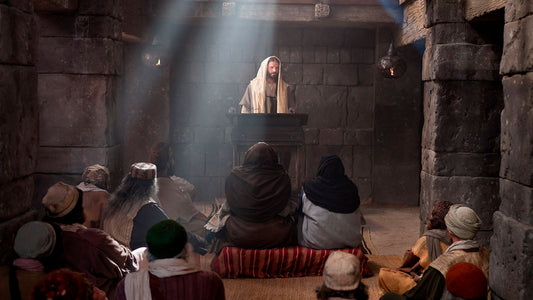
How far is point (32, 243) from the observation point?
2799 mm

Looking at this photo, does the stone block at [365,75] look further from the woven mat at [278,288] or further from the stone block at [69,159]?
the stone block at [69,159]

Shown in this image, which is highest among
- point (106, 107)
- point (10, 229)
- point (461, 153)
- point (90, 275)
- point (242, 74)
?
point (242, 74)

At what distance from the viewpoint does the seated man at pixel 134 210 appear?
13.6 ft

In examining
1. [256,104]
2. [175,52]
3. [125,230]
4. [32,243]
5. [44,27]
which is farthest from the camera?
[175,52]

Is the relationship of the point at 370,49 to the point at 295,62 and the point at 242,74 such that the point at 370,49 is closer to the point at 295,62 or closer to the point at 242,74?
the point at 295,62

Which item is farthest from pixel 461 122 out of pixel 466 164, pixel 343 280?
pixel 343 280

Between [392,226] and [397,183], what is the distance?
1619 millimetres

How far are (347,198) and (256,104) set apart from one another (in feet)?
9.46

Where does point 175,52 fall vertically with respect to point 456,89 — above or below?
above

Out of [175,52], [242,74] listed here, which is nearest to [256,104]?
[242,74]

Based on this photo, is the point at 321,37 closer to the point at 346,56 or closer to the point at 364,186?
the point at 346,56

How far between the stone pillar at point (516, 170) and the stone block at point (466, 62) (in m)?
1.74

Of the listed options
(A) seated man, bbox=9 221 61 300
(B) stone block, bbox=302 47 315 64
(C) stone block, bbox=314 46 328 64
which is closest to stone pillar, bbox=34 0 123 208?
(A) seated man, bbox=9 221 61 300

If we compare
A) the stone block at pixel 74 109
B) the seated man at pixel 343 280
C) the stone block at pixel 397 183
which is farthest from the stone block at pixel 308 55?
the seated man at pixel 343 280
